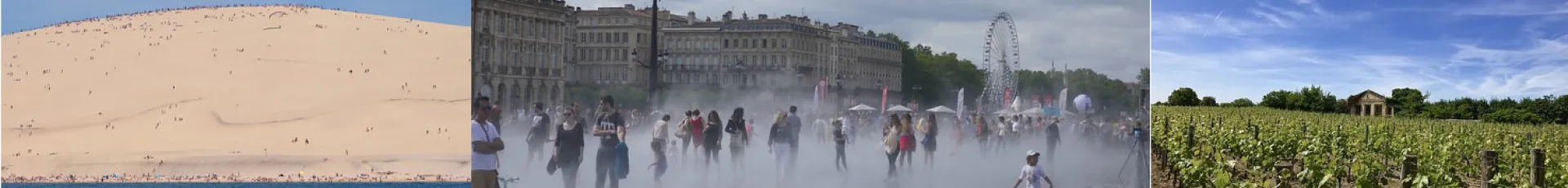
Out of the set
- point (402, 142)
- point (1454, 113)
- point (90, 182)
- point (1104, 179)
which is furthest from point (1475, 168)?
point (1454, 113)

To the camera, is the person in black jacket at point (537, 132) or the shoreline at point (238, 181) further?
the shoreline at point (238, 181)

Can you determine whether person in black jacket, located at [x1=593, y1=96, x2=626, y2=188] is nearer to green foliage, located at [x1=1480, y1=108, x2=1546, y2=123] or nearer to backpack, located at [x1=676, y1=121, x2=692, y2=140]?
backpack, located at [x1=676, y1=121, x2=692, y2=140]

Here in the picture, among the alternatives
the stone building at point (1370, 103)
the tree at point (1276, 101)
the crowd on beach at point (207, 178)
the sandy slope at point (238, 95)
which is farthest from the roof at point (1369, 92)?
the crowd on beach at point (207, 178)

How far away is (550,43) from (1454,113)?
3871 cm

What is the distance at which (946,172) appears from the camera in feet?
16.8

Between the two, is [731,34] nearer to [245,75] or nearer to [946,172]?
[946,172]

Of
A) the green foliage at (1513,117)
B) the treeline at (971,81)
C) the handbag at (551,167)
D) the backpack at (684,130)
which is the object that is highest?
the treeline at (971,81)

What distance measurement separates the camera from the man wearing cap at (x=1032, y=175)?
5.18 meters

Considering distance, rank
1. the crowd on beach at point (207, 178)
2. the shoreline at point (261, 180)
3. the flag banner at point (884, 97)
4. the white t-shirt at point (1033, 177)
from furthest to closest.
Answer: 1. the crowd on beach at point (207, 178)
2. the shoreline at point (261, 180)
3. the white t-shirt at point (1033, 177)
4. the flag banner at point (884, 97)

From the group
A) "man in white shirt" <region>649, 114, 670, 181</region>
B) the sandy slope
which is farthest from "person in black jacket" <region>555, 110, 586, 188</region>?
the sandy slope

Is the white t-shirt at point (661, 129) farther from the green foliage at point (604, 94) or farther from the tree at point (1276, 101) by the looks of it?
the tree at point (1276, 101)

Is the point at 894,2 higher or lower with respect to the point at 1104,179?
higher

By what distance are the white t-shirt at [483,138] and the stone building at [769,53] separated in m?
0.56

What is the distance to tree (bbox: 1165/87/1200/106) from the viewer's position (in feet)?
131
